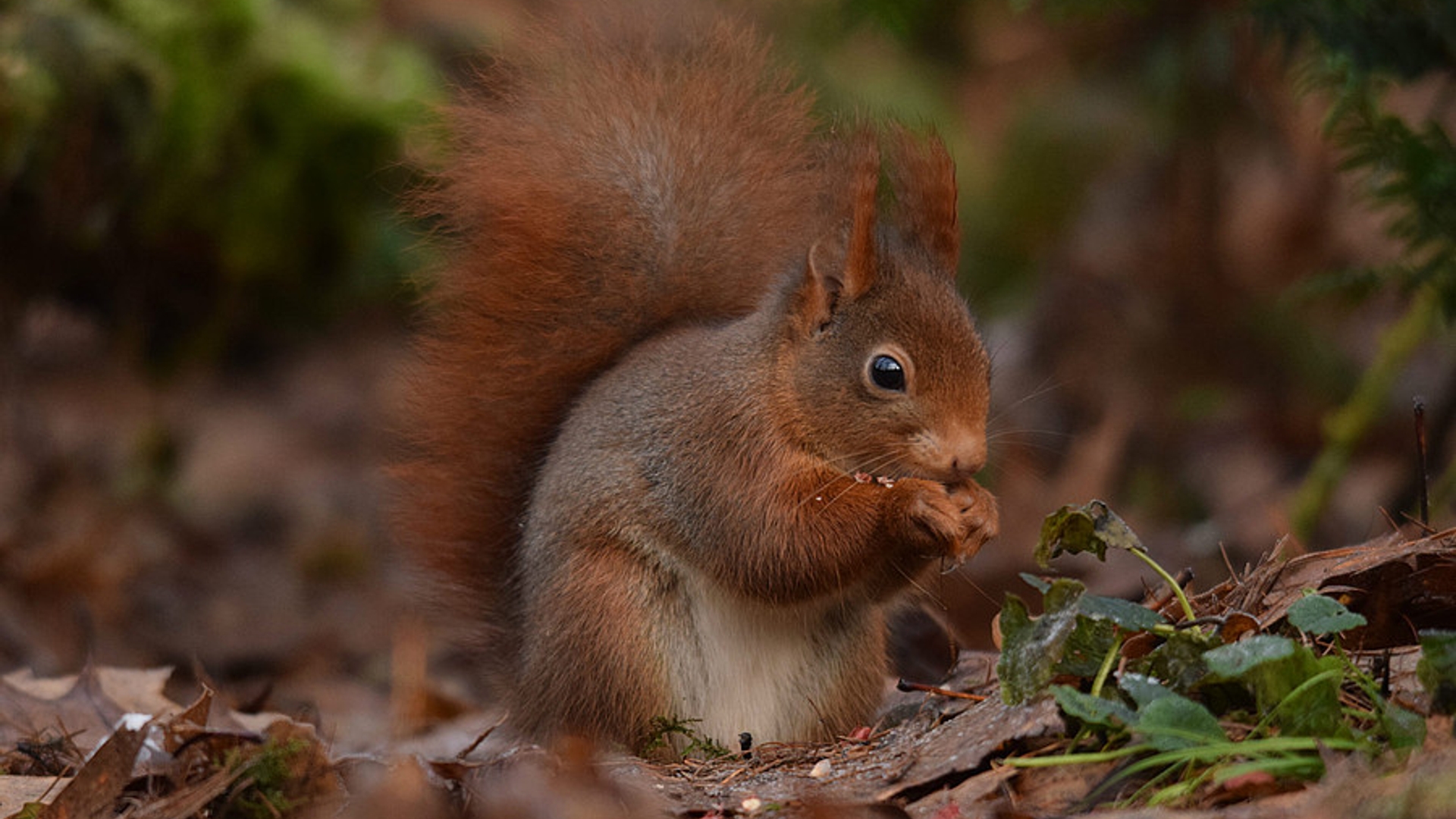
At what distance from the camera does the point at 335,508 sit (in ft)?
18.6

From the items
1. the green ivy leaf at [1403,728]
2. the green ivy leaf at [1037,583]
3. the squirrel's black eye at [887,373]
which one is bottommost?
the green ivy leaf at [1403,728]

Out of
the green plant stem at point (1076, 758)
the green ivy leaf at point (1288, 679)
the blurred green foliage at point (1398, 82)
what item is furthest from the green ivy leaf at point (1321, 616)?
the blurred green foliage at point (1398, 82)

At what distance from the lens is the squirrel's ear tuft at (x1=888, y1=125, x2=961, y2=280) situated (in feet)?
9.35

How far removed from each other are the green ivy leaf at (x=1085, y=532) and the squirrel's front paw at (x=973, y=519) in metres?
0.36

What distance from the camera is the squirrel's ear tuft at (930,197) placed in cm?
285

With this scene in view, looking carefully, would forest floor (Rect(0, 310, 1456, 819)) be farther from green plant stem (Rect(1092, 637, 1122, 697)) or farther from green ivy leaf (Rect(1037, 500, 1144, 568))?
green ivy leaf (Rect(1037, 500, 1144, 568))

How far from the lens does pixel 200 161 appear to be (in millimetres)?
4496

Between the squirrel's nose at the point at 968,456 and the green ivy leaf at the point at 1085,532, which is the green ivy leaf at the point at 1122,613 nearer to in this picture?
the green ivy leaf at the point at 1085,532

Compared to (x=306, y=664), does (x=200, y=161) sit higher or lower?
higher

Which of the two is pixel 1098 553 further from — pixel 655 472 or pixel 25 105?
pixel 25 105

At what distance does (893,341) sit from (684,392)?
41cm

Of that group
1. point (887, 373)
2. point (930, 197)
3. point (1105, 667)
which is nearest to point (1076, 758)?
→ point (1105, 667)

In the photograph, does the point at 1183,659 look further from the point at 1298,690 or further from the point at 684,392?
the point at 684,392

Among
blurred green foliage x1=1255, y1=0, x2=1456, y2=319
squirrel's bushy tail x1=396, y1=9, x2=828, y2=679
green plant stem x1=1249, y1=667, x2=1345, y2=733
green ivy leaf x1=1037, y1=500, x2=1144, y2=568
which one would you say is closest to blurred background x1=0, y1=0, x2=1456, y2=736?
blurred green foliage x1=1255, y1=0, x2=1456, y2=319
